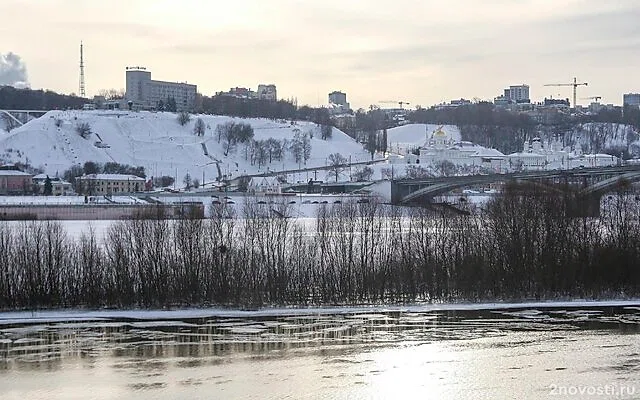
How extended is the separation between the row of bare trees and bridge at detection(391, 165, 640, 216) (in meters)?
21.6

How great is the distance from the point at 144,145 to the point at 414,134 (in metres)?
71.2

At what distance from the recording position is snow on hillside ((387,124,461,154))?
7160 inches

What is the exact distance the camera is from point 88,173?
4626 inches

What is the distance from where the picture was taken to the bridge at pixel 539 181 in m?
64.6

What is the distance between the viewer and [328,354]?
817 inches

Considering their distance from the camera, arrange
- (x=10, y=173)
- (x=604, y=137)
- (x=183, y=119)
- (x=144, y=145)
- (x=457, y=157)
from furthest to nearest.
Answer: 1. (x=604, y=137)
2. (x=183, y=119)
3. (x=457, y=157)
4. (x=144, y=145)
5. (x=10, y=173)

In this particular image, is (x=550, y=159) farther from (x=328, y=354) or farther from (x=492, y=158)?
(x=328, y=354)

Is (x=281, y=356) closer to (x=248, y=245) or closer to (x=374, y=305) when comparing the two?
(x=374, y=305)

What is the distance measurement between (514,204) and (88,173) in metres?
89.6

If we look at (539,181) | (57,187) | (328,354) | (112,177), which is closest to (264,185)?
(112,177)

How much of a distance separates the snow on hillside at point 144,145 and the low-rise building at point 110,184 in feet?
47.5

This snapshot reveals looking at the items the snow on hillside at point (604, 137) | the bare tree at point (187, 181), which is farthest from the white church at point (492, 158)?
the bare tree at point (187, 181)

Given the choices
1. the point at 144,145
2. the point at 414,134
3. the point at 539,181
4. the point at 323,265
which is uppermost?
the point at 414,134

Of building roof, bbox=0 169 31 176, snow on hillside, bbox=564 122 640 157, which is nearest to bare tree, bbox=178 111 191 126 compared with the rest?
building roof, bbox=0 169 31 176
